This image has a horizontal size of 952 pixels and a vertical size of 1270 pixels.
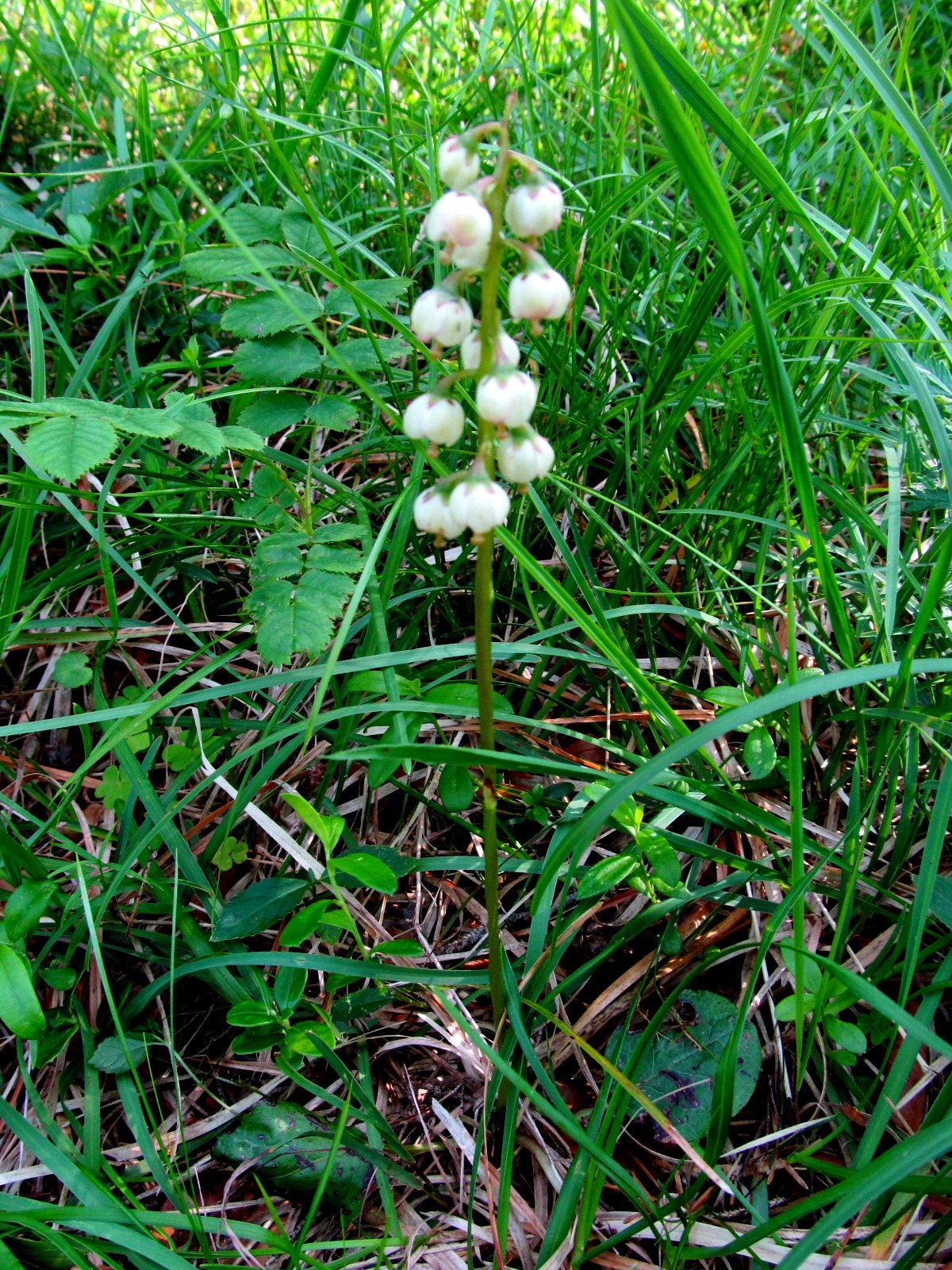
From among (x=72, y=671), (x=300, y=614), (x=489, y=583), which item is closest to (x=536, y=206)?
(x=489, y=583)

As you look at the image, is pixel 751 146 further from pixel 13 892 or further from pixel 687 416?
pixel 13 892

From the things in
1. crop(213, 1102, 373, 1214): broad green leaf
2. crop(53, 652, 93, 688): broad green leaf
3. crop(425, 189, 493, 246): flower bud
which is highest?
crop(425, 189, 493, 246): flower bud

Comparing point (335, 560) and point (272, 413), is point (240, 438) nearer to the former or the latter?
point (272, 413)

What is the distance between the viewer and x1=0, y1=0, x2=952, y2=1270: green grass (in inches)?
65.4

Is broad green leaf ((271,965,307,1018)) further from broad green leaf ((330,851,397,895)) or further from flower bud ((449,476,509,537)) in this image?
flower bud ((449,476,509,537))

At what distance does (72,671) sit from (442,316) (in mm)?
1496

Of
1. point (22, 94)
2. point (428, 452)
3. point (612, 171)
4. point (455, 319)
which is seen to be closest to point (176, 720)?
point (428, 452)

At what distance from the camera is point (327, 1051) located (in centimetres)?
173

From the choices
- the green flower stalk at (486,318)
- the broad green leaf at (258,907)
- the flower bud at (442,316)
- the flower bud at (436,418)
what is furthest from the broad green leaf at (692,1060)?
the flower bud at (442,316)

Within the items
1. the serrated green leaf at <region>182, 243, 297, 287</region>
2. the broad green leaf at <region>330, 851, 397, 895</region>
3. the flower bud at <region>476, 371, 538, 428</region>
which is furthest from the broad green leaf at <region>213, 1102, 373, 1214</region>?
the serrated green leaf at <region>182, 243, 297, 287</region>

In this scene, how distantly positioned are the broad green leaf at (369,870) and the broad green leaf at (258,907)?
0.80ft

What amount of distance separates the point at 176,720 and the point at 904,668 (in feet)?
5.39

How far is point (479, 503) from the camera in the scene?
121cm

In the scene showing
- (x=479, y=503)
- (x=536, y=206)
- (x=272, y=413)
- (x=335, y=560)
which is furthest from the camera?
(x=272, y=413)
